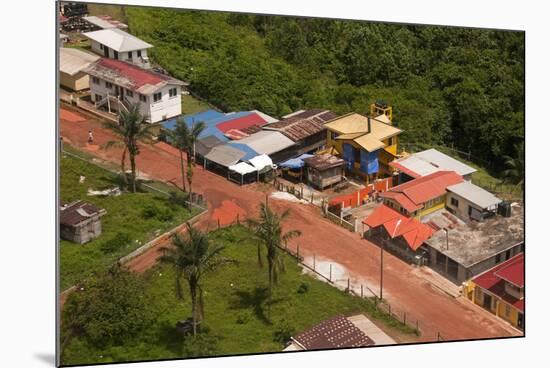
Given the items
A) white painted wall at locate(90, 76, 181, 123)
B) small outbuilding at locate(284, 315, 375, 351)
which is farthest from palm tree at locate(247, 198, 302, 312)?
white painted wall at locate(90, 76, 181, 123)

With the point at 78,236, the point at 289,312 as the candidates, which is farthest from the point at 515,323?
the point at 78,236

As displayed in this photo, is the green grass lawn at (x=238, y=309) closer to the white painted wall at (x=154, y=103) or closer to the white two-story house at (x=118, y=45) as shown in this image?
the white painted wall at (x=154, y=103)

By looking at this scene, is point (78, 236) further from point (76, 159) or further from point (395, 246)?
point (395, 246)

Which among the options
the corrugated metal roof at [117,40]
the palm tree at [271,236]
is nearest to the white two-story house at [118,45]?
the corrugated metal roof at [117,40]

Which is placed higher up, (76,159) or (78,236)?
(76,159)

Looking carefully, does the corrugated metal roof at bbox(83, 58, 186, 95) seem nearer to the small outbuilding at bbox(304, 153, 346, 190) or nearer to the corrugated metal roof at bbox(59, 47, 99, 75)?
the corrugated metal roof at bbox(59, 47, 99, 75)

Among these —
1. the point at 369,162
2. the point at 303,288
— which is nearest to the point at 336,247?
the point at 303,288
